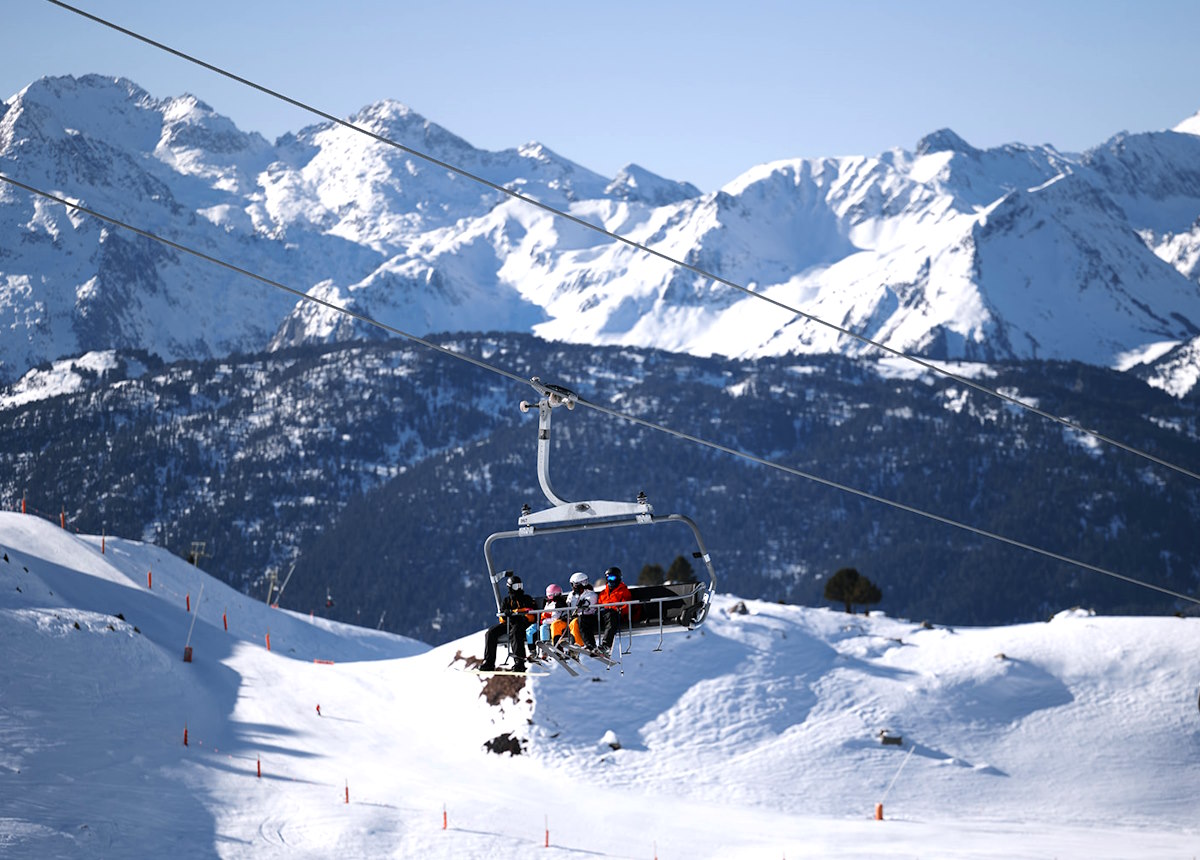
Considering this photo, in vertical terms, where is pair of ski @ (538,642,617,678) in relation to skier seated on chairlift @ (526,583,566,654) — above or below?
below

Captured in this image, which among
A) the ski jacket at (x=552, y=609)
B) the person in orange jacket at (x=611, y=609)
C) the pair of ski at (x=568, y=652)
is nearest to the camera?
the pair of ski at (x=568, y=652)

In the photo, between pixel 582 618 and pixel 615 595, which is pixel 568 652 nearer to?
pixel 582 618

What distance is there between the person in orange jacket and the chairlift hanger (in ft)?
0.63

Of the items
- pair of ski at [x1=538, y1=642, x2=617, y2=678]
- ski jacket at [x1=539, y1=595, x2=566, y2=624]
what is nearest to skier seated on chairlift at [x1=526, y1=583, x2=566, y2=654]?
ski jacket at [x1=539, y1=595, x2=566, y2=624]

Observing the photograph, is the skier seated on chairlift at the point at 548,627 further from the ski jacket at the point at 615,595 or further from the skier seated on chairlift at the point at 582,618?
the ski jacket at the point at 615,595

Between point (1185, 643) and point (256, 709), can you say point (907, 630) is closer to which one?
point (1185, 643)

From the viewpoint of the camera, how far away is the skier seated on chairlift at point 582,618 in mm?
28203

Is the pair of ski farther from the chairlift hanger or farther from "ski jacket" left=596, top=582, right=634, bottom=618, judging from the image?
"ski jacket" left=596, top=582, right=634, bottom=618

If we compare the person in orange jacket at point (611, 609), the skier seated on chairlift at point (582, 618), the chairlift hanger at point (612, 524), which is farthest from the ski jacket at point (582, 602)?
the chairlift hanger at point (612, 524)

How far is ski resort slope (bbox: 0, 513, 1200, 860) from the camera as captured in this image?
6962 centimetres

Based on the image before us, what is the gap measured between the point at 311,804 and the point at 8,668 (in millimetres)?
20861

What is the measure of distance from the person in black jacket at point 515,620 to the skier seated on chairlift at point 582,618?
797mm

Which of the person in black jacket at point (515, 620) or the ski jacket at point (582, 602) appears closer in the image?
the ski jacket at point (582, 602)

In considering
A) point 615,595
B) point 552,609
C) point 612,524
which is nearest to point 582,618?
point 552,609
